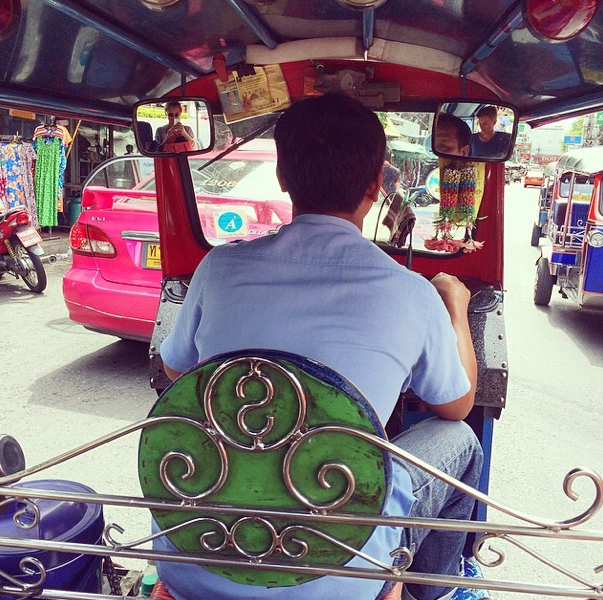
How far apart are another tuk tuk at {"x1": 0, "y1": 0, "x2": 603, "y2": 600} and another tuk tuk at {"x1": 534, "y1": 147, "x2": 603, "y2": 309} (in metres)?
4.47

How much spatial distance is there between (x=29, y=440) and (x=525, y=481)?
3.00 m

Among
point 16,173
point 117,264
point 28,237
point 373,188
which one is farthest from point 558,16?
point 16,173

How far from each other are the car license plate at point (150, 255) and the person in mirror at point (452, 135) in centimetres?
285

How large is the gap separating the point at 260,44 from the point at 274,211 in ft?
4.36

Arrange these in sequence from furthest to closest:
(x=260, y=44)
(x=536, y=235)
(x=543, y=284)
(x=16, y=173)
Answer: (x=536, y=235) < (x=16, y=173) < (x=543, y=284) < (x=260, y=44)

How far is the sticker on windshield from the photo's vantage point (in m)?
3.23

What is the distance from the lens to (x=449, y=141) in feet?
7.86

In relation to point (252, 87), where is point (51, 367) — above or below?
below

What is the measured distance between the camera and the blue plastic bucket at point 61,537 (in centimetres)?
166

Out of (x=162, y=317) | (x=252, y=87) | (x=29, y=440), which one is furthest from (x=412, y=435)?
(x=29, y=440)

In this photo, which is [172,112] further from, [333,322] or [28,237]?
[28,237]

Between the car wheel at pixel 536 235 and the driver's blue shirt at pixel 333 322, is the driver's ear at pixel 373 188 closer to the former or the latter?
the driver's blue shirt at pixel 333 322

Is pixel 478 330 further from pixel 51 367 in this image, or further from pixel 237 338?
pixel 51 367

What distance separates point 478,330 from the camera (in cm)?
236
